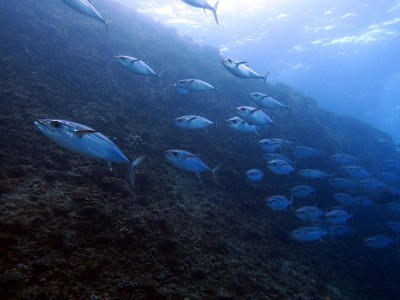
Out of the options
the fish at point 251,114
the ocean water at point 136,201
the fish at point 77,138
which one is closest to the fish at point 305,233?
the ocean water at point 136,201

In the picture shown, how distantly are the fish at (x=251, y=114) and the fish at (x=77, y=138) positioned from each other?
3661 mm

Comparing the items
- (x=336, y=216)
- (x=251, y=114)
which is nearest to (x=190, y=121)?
(x=251, y=114)

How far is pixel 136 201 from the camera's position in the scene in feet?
15.9

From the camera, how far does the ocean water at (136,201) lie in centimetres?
310

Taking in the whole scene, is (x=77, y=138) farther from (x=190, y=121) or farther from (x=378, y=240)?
(x=378, y=240)

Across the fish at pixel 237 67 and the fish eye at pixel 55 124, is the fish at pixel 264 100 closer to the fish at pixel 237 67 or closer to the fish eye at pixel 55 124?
the fish at pixel 237 67

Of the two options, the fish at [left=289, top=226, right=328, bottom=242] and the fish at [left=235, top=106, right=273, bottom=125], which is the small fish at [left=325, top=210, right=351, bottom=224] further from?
the fish at [left=235, top=106, right=273, bottom=125]

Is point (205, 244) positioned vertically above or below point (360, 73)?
below

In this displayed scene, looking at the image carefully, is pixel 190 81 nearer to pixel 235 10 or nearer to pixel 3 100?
pixel 3 100

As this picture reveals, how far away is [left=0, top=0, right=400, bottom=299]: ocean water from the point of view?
3.10 m

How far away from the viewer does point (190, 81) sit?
660cm

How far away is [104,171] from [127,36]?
11.3 metres

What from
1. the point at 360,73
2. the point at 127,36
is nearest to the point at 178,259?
the point at 127,36

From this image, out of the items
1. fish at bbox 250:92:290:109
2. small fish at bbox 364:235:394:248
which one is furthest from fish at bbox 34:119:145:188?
small fish at bbox 364:235:394:248
